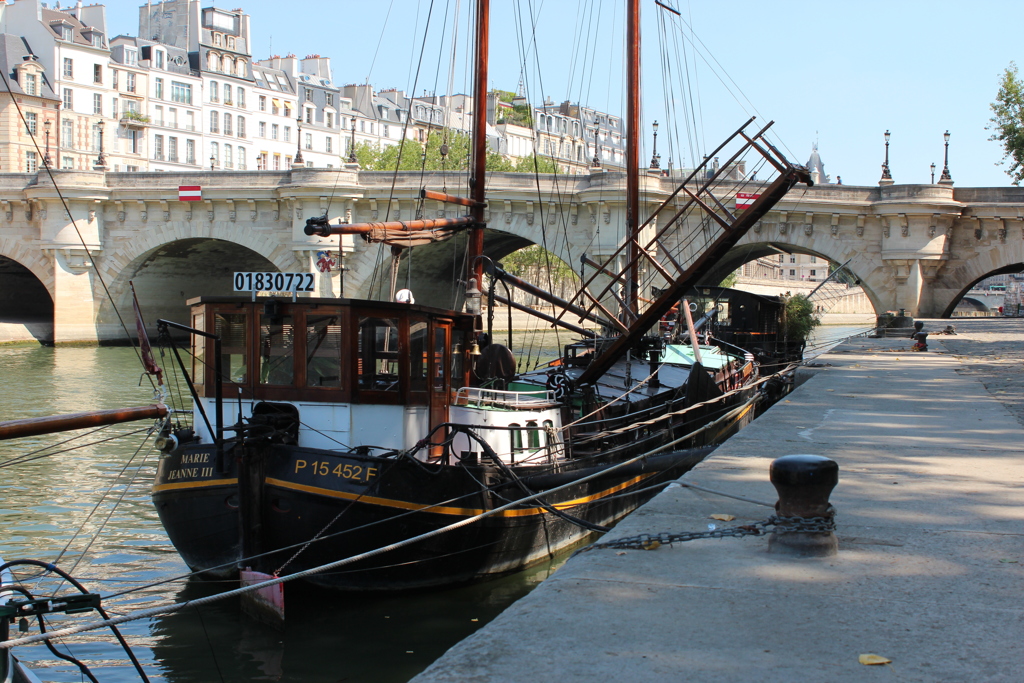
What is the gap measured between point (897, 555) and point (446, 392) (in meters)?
6.30

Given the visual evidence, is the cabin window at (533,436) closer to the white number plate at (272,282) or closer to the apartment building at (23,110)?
the white number plate at (272,282)

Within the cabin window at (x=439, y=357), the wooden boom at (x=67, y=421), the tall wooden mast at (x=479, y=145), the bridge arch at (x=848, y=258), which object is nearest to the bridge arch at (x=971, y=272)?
the bridge arch at (x=848, y=258)

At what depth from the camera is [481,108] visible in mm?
15289

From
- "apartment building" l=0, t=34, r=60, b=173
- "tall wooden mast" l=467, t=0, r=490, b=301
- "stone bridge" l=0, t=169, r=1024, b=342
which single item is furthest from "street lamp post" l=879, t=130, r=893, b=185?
"apartment building" l=0, t=34, r=60, b=173

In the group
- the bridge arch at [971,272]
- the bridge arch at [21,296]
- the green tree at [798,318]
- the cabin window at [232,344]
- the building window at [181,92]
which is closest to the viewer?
the cabin window at [232,344]

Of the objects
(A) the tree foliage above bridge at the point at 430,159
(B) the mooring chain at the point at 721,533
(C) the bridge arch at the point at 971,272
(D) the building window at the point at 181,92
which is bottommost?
(B) the mooring chain at the point at 721,533

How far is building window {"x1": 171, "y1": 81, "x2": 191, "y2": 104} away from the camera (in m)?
69.7

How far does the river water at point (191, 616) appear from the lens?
26.3 feet

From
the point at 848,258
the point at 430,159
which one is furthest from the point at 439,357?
the point at 430,159

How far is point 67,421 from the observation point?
685cm

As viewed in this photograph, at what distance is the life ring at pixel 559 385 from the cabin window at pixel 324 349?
4.37 m

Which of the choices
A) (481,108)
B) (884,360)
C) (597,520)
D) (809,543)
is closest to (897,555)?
(809,543)

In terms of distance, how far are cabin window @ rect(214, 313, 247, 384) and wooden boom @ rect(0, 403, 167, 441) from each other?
5.38ft

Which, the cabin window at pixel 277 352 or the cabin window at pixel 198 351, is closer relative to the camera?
the cabin window at pixel 277 352
